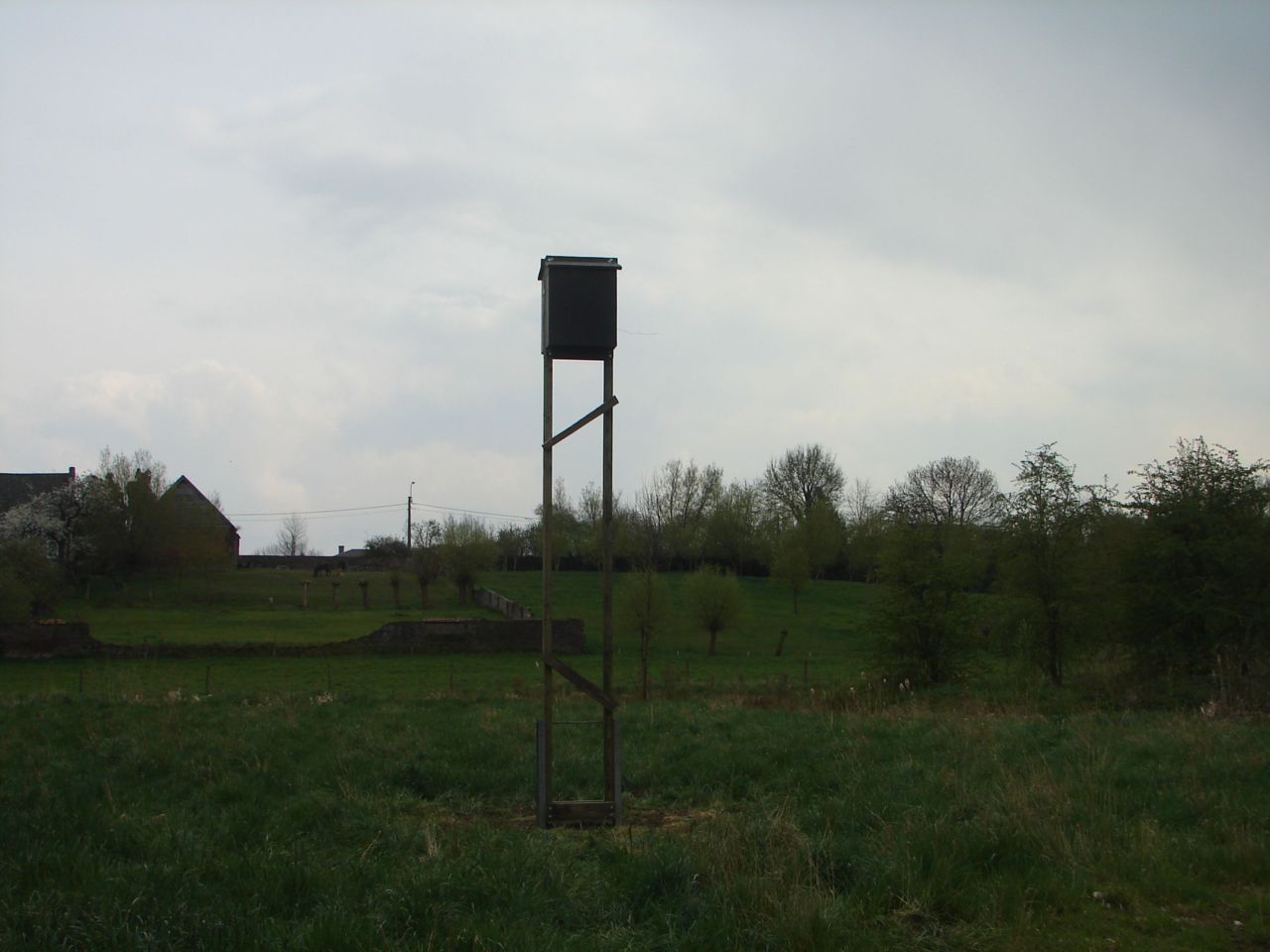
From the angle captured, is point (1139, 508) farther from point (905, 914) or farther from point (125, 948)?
point (125, 948)

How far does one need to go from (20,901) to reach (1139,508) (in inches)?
806

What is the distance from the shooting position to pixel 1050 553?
23.1 metres

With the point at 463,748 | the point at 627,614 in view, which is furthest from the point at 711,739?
the point at 627,614

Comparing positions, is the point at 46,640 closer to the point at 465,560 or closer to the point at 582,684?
the point at 465,560

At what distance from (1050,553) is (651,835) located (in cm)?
1874

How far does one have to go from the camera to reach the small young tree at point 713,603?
4603cm

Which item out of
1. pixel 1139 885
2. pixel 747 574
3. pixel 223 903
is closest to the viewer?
Answer: pixel 223 903

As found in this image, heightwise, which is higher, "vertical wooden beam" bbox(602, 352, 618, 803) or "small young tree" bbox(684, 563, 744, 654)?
"vertical wooden beam" bbox(602, 352, 618, 803)

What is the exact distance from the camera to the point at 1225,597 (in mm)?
18969

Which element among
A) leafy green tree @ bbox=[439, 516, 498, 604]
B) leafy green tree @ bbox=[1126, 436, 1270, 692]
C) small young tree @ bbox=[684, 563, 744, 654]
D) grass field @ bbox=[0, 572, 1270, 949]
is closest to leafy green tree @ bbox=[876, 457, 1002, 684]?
leafy green tree @ bbox=[1126, 436, 1270, 692]

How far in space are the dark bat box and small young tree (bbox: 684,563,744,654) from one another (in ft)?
127

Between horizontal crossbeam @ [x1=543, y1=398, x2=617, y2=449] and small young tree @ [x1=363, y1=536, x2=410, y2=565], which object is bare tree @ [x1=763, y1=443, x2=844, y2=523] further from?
horizontal crossbeam @ [x1=543, y1=398, x2=617, y2=449]

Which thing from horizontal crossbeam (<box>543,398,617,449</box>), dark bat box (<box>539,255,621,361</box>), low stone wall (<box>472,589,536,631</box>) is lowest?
low stone wall (<box>472,589,536,631</box>)

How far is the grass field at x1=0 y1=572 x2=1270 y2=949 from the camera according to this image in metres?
4.94
